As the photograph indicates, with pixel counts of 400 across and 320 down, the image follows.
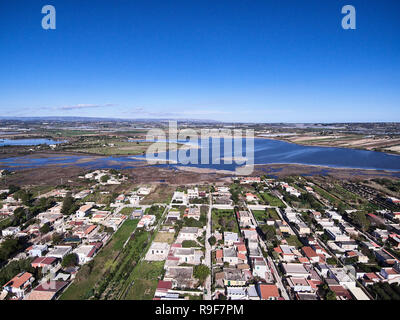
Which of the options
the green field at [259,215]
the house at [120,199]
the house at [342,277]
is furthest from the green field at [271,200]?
the house at [120,199]

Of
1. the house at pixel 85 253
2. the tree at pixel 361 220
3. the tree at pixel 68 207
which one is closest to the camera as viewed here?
the house at pixel 85 253

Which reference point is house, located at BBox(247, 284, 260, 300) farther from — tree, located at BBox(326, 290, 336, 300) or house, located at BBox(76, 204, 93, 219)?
house, located at BBox(76, 204, 93, 219)

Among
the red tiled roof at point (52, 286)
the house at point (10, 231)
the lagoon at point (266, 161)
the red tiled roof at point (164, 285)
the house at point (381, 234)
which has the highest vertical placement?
the lagoon at point (266, 161)

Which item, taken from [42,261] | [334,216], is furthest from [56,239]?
[334,216]

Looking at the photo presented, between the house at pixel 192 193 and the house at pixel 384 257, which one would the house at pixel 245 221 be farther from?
the house at pixel 384 257
